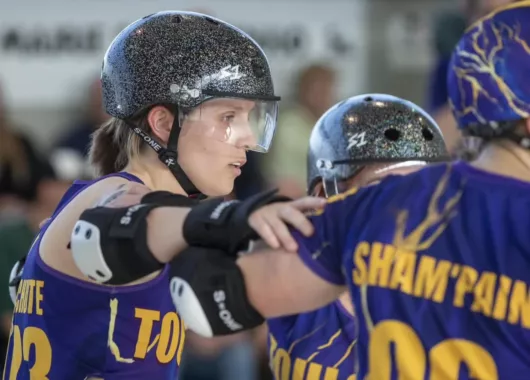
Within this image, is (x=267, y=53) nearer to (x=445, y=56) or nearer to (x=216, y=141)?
(x=445, y=56)

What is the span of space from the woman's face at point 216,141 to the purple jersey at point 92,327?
0.77ft

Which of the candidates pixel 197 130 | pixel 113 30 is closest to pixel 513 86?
pixel 197 130

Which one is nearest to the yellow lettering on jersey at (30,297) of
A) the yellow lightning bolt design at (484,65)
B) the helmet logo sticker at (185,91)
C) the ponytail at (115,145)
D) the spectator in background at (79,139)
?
the ponytail at (115,145)

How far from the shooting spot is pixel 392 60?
1032 cm

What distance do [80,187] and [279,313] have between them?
3.90ft

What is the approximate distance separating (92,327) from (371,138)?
1.20m

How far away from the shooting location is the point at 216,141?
3.61 meters

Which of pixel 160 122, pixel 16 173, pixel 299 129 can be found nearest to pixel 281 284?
pixel 160 122

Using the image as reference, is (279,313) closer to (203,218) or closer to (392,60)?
(203,218)

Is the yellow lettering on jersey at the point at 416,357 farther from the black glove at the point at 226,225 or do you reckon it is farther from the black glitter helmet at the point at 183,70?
the black glitter helmet at the point at 183,70

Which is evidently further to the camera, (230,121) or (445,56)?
(445,56)

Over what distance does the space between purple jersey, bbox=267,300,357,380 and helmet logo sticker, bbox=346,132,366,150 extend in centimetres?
57

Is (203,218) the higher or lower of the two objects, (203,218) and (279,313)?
the higher

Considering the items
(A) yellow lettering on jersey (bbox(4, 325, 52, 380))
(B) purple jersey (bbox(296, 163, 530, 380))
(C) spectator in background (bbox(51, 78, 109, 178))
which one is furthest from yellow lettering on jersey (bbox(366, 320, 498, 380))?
(C) spectator in background (bbox(51, 78, 109, 178))
